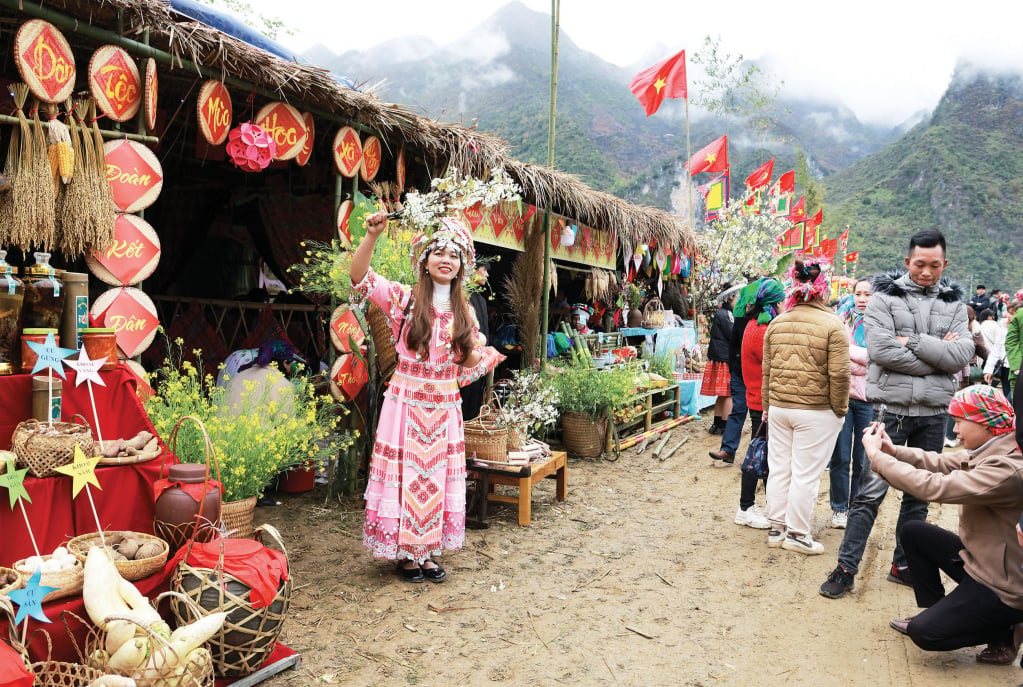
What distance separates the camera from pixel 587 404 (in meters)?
6.86

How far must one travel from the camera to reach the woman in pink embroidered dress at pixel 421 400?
3.57m

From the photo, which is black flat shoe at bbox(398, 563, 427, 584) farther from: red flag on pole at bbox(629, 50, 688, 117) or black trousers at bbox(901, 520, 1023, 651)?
red flag on pole at bbox(629, 50, 688, 117)

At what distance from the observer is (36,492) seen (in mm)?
2342

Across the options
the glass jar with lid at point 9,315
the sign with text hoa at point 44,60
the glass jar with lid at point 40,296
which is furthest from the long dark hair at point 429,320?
the sign with text hoa at point 44,60

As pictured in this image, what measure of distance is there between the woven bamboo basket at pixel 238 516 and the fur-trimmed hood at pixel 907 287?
3.79 meters

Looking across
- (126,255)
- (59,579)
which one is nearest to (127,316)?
(126,255)

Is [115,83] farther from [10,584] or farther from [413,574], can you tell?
[413,574]

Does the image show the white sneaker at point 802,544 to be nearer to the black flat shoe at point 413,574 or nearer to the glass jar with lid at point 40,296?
the black flat shoe at point 413,574

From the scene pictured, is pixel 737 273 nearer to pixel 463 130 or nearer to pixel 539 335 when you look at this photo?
pixel 539 335

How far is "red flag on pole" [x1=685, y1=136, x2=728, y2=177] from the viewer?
1301 cm

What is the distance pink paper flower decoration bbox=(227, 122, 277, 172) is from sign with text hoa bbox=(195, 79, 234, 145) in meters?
0.08

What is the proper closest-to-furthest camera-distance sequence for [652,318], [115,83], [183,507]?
1. [183,507]
2. [115,83]
3. [652,318]

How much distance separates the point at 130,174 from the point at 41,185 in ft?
1.53

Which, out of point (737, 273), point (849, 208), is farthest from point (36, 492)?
point (849, 208)
